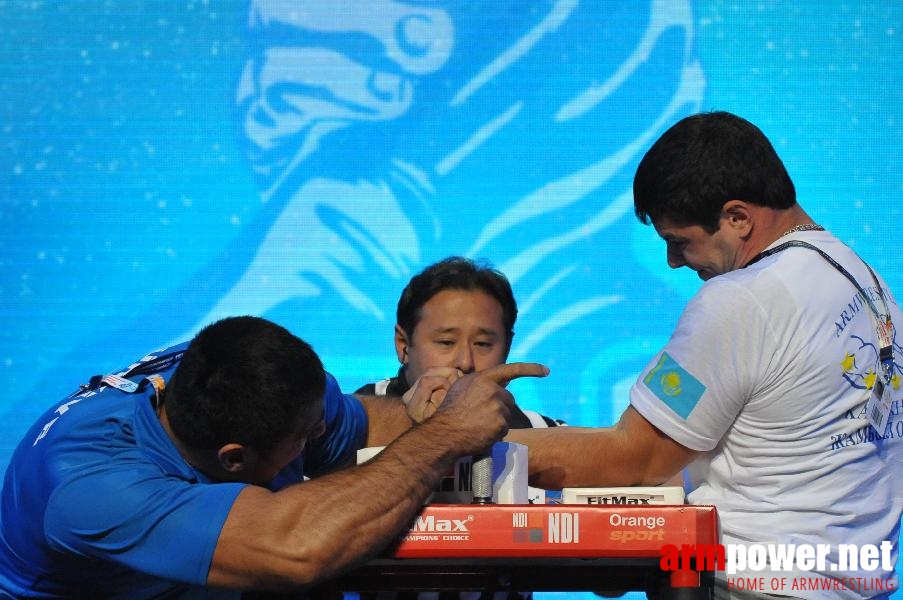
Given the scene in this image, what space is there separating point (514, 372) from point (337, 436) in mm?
492

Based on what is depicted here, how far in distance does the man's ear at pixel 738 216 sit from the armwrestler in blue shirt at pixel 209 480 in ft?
1.56

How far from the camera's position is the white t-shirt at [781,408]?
5.90ft

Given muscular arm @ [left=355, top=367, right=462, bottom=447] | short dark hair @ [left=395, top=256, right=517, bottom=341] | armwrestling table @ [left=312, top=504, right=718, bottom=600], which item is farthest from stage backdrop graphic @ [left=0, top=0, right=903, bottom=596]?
armwrestling table @ [left=312, top=504, right=718, bottom=600]

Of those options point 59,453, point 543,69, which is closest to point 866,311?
point 59,453

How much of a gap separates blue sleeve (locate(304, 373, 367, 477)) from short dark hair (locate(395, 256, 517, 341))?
85cm

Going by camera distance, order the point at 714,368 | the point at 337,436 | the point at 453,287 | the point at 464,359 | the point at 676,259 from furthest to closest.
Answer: the point at 453,287
the point at 464,359
the point at 337,436
the point at 676,259
the point at 714,368

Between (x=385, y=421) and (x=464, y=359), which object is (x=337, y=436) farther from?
(x=464, y=359)

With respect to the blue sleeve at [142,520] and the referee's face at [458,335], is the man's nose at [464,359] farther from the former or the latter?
the blue sleeve at [142,520]

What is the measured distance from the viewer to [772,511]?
1796mm

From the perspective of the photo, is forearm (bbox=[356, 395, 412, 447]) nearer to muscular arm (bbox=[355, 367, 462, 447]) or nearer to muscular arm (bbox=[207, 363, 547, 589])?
muscular arm (bbox=[355, 367, 462, 447])

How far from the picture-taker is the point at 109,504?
1.70 meters

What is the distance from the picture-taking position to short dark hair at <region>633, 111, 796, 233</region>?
202 centimetres

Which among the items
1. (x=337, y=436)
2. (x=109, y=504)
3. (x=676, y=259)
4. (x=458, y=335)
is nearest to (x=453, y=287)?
(x=458, y=335)

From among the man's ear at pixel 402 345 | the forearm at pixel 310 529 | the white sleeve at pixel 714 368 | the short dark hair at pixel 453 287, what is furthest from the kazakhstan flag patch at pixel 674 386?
the man's ear at pixel 402 345
